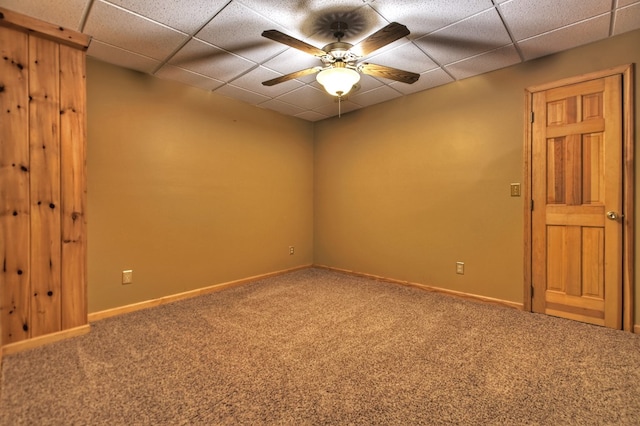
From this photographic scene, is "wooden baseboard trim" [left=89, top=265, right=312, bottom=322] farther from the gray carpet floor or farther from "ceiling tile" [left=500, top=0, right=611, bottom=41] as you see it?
"ceiling tile" [left=500, top=0, right=611, bottom=41]

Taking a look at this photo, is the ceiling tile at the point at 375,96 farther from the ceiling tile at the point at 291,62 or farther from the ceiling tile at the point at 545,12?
the ceiling tile at the point at 545,12

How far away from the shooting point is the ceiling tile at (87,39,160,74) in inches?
99.0

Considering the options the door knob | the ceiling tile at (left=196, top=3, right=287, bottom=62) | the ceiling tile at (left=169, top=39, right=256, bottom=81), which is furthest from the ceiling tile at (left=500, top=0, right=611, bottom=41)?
the ceiling tile at (left=169, top=39, right=256, bottom=81)

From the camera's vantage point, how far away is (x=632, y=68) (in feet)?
7.81

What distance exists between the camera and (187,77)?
3.13 m

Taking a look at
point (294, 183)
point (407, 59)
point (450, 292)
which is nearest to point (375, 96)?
point (407, 59)

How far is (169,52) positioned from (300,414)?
2.93m

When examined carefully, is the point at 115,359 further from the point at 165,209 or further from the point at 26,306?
the point at 165,209

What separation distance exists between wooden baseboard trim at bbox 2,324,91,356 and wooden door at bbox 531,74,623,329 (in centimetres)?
397

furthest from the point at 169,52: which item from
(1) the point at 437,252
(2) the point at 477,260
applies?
(2) the point at 477,260

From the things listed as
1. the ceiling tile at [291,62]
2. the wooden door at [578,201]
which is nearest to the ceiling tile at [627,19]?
the wooden door at [578,201]

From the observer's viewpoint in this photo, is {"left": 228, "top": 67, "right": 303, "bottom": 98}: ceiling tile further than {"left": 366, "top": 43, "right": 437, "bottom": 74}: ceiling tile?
Yes

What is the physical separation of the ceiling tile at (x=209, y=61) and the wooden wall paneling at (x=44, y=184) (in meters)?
0.91

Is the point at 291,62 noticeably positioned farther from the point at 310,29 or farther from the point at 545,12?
the point at 545,12
